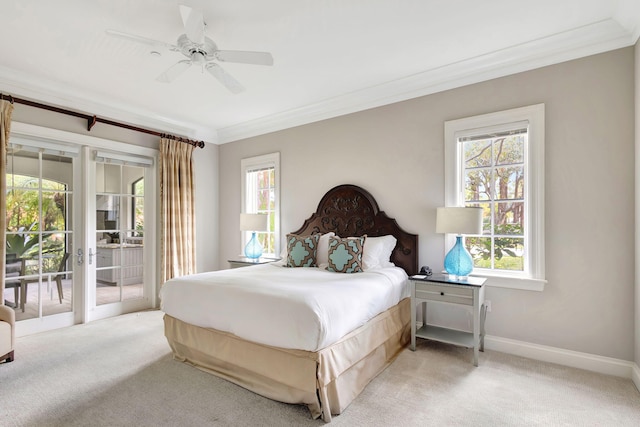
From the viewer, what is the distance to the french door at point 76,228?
362cm

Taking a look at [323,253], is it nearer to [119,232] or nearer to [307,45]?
[307,45]

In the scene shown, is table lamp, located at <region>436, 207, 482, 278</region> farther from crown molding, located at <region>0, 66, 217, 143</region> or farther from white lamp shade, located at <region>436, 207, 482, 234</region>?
crown molding, located at <region>0, 66, 217, 143</region>

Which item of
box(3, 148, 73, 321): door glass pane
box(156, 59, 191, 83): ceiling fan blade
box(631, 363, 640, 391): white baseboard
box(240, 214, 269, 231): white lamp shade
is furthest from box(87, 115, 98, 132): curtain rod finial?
box(631, 363, 640, 391): white baseboard

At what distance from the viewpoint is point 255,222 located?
459cm

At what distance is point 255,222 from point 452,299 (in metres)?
2.71

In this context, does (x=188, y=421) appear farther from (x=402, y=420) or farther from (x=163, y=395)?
(x=402, y=420)

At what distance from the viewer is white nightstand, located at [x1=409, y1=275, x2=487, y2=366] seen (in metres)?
2.82

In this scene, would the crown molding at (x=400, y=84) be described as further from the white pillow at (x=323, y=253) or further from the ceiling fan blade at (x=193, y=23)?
the ceiling fan blade at (x=193, y=23)

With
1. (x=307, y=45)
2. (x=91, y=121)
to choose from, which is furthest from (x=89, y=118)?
(x=307, y=45)

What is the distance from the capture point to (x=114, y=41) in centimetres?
283

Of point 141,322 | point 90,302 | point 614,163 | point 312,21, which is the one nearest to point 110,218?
point 90,302

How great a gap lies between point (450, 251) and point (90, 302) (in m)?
4.25

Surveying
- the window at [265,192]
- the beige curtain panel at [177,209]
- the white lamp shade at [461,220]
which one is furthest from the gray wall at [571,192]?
the beige curtain panel at [177,209]

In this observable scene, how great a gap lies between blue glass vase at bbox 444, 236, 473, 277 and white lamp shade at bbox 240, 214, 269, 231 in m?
2.44
